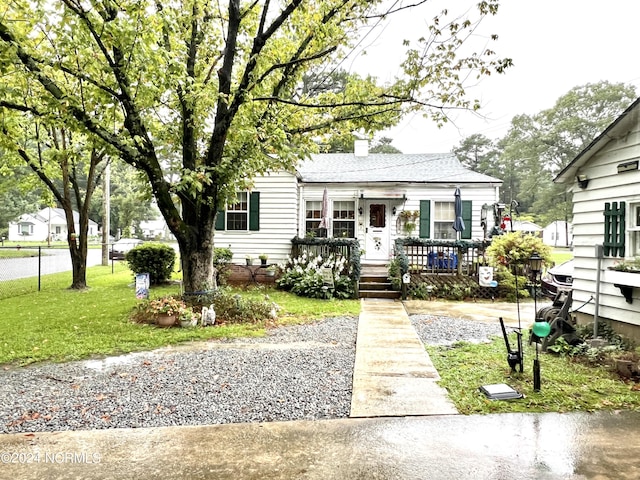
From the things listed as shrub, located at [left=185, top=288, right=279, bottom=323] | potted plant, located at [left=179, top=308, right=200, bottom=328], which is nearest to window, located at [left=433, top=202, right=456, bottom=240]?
shrub, located at [left=185, top=288, right=279, bottom=323]

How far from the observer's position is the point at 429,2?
576 centimetres

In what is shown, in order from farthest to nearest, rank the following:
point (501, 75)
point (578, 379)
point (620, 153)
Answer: point (501, 75)
point (620, 153)
point (578, 379)

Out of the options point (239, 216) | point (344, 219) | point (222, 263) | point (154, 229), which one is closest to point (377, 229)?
point (344, 219)

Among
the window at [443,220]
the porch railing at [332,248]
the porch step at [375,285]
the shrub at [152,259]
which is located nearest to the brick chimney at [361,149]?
the window at [443,220]

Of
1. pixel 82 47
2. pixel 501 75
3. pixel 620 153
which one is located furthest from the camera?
pixel 501 75

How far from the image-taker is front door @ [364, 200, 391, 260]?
12.1m

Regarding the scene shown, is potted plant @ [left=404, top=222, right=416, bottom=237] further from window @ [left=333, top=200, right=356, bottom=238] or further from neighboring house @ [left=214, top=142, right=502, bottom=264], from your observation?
window @ [left=333, top=200, right=356, bottom=238]

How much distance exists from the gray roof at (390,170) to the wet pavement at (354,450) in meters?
9.40

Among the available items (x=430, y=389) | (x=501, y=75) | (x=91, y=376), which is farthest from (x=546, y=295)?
(x=91, y=376)

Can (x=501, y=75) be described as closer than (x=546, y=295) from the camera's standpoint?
Yes

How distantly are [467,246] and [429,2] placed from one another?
5.88m

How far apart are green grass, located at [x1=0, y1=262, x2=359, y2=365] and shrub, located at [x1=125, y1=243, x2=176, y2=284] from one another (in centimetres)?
110

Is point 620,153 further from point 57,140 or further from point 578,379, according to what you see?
point 57,140

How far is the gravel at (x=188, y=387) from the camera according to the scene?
123 inches
